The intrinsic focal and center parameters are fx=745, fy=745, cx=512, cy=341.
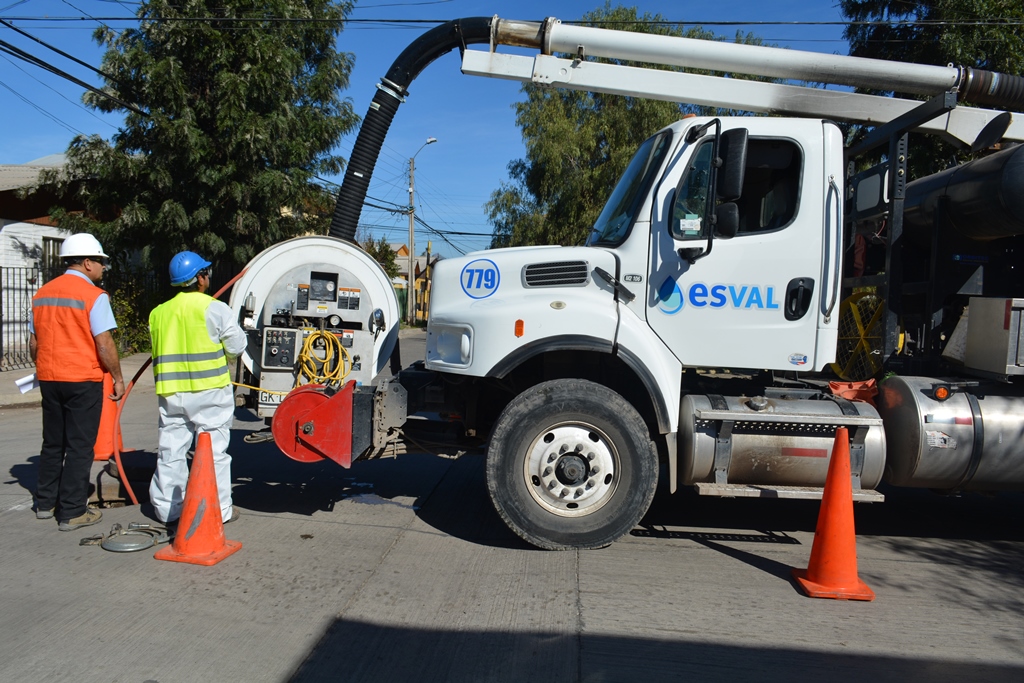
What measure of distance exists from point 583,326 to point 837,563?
6.54 ft

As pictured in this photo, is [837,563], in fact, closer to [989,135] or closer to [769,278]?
[769,278]

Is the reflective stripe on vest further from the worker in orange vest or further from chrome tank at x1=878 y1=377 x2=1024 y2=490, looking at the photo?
chrome tank at x1=878 y1=377 x2=1024 y2=490

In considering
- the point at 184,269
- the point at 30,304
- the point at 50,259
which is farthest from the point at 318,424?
the point at 50,259

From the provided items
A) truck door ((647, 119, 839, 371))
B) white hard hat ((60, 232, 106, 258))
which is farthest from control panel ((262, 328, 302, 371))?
truck door ((647, 119, 839, 371))

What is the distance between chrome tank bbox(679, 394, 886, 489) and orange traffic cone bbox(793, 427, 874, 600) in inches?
14.2

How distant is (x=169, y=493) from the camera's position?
4965mm

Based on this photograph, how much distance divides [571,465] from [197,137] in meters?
11.0

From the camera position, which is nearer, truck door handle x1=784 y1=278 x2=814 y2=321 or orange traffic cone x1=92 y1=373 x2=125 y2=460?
truck door handle x1=784 y1=278 x2=814 y2=321

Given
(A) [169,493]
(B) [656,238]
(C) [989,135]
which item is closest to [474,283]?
(B) [656,238]

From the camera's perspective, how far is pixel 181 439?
16.4 feet

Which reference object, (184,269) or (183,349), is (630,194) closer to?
(184,269)

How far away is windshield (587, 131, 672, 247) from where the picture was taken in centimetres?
494

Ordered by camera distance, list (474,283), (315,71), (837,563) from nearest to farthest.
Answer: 1. (837,563)
2. (474,283)
3. (315,71)

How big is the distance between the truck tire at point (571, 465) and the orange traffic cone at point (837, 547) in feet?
3.29
